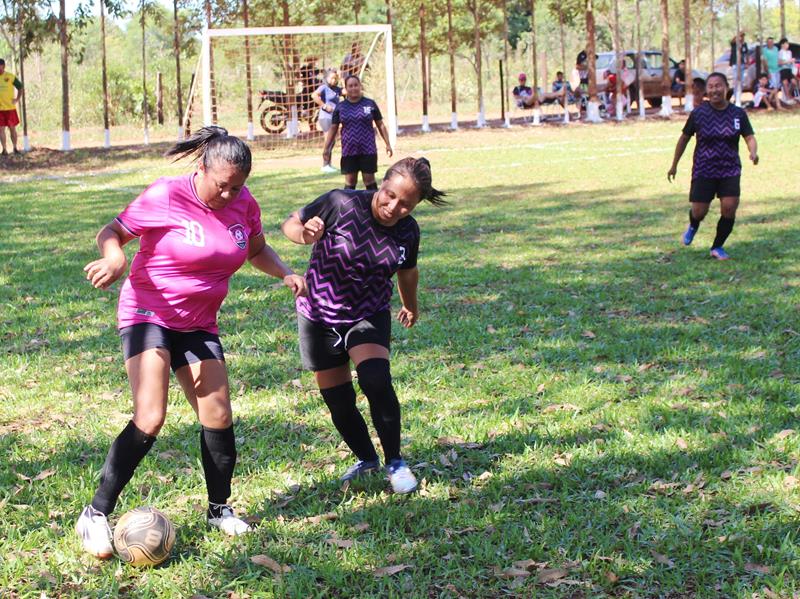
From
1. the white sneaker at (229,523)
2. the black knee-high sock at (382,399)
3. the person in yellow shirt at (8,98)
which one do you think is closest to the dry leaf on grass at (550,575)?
the black knee-high sock at (382,399)

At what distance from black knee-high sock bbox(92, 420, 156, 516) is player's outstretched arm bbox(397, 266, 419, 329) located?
1354 millimetres

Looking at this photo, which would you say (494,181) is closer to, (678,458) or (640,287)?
(640,287)

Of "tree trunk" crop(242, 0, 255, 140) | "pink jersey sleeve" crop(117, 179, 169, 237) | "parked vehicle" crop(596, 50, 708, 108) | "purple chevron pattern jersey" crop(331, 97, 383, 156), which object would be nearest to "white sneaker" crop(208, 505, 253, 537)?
"pink jersey sleeve" crop(117, 179, 169, 237)

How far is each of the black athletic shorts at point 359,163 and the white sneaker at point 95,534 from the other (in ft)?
33.9

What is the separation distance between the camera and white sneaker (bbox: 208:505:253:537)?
13.4 feet

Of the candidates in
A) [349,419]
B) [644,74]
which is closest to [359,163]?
[349,419]

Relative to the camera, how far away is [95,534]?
12.7 ft

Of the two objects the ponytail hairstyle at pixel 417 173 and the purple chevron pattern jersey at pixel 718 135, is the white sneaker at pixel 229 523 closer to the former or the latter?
the ponytail hairstyle at pixel 417 173

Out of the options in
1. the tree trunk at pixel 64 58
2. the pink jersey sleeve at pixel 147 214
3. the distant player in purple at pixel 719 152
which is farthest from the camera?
the tree trunk at pixel 64 58

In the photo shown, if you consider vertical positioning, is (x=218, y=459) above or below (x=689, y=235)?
below

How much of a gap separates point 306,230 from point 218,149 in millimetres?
629

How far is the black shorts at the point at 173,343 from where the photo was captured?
3869 millimetres

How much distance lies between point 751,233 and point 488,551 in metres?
8.43

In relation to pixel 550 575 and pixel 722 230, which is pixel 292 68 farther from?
pixel 550 575
